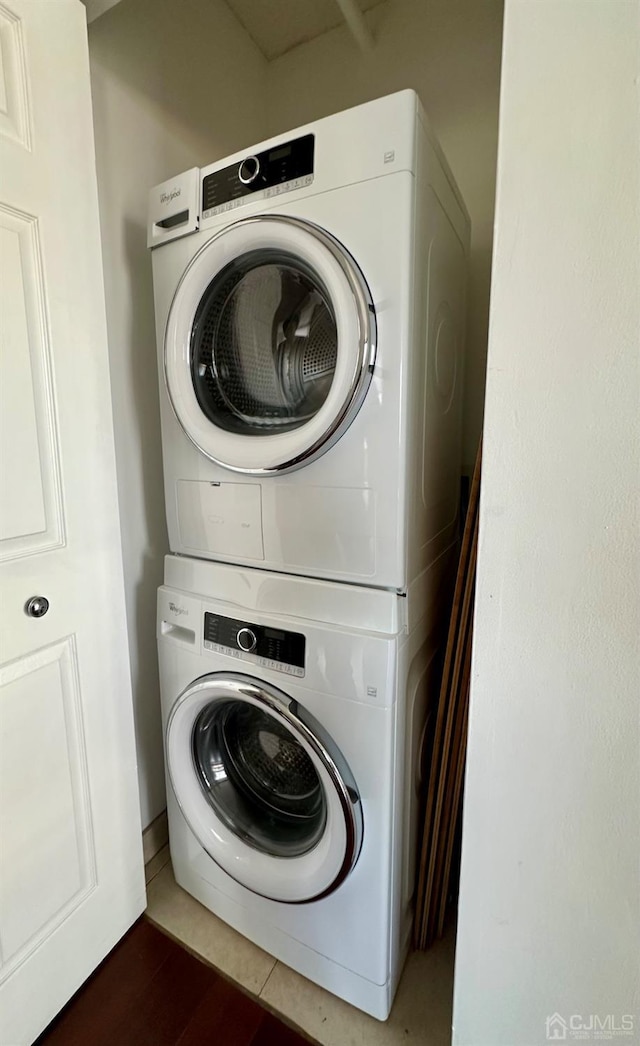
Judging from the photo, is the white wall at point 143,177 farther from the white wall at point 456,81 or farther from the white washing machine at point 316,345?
the white wall at point 456,81

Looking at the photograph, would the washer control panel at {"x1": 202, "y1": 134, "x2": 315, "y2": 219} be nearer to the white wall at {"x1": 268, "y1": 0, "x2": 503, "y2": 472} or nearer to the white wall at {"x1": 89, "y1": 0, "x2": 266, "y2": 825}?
the white wall at {"x1": 89, "y1": 0, "x2": 266, "y2": 825}

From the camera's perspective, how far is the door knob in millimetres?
932

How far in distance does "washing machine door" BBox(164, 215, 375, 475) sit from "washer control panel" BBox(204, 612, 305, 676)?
344mm

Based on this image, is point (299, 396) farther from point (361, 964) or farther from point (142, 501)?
point (361, 964)

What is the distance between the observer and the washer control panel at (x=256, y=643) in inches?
39.2

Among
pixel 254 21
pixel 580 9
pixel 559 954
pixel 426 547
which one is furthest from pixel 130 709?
pixel 254 21

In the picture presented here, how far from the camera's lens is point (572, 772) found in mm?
659

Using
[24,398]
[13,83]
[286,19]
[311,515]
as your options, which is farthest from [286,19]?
[311,515]

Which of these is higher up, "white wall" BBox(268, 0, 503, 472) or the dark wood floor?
"white wall" BBox(268, 0, 503, 472)

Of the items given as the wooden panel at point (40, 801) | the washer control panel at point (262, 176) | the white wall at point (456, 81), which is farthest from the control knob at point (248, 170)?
the wooden panel at point (40, 801)

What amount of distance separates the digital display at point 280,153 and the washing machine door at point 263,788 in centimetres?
107

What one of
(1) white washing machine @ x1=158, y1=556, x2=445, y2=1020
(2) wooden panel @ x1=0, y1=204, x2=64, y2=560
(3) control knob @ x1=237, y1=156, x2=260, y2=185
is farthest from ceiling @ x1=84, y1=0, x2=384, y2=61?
(1) white washing machine @ x1=158, y1=556, x2=445, y2=1020
